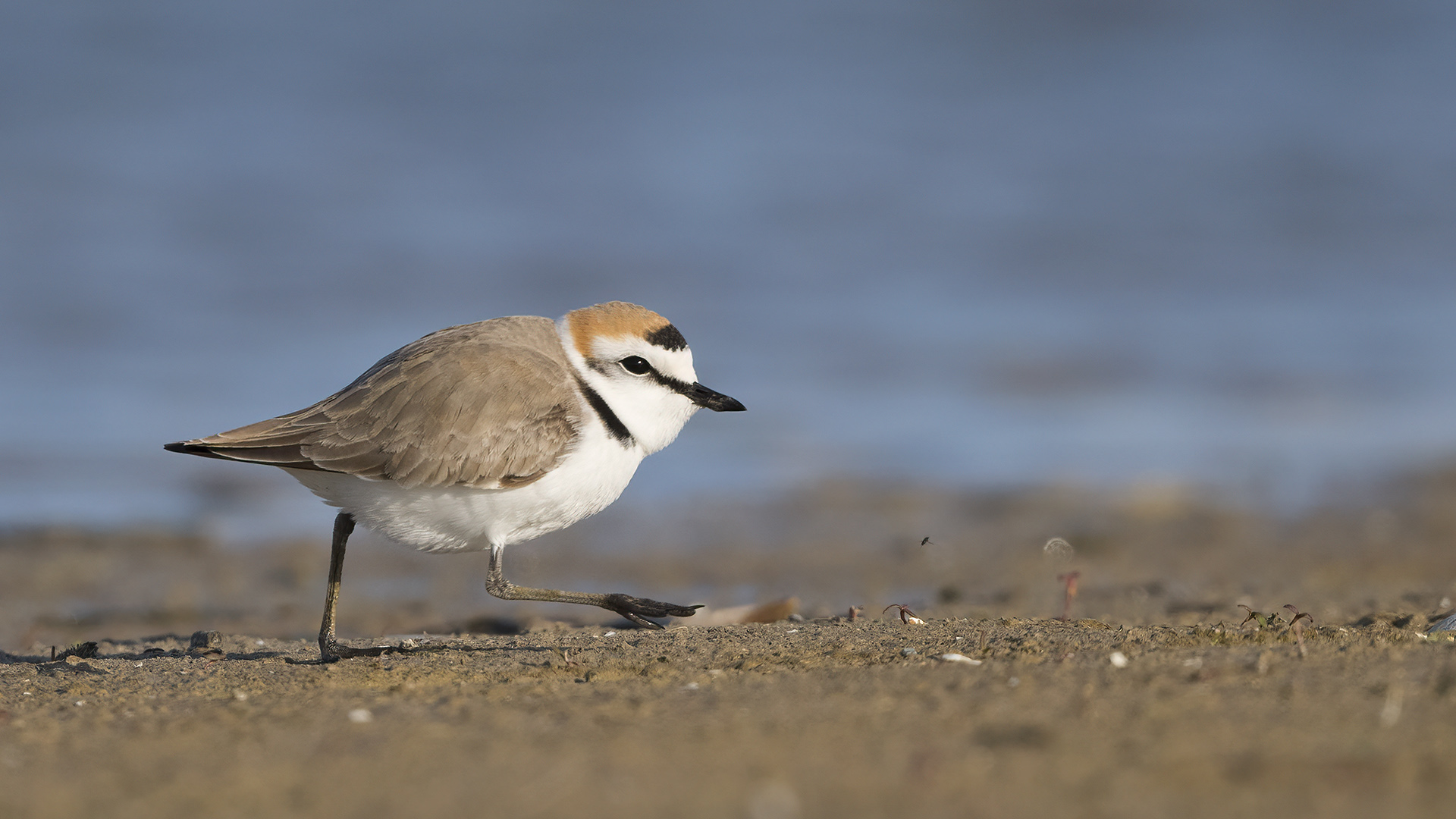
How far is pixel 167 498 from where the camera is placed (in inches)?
392

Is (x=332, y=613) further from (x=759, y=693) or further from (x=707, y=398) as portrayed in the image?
(x=759, y=693)

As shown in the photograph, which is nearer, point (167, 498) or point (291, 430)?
point (291, 430)

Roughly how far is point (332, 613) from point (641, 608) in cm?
134

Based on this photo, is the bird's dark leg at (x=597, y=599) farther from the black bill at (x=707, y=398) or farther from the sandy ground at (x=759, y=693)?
the black bill at (x=707, y=398)

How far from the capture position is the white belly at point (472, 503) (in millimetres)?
5277

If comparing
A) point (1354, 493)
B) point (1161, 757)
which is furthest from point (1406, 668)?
point (1354, 493)

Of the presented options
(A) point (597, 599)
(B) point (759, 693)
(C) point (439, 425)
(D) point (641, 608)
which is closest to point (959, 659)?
(B) point (759, 693)

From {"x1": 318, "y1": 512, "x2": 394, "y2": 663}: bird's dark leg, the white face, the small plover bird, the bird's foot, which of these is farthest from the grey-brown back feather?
the bird's foot

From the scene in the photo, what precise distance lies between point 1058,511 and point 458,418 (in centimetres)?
575

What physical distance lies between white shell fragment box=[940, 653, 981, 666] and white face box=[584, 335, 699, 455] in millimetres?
1940

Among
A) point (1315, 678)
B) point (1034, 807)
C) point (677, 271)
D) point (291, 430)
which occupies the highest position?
point (677, 271)

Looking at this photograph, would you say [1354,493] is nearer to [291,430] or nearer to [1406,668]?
[1406,668]

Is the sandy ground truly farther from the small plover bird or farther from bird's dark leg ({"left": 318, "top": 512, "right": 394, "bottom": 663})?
the small plover bird

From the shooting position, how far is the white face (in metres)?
5.67
